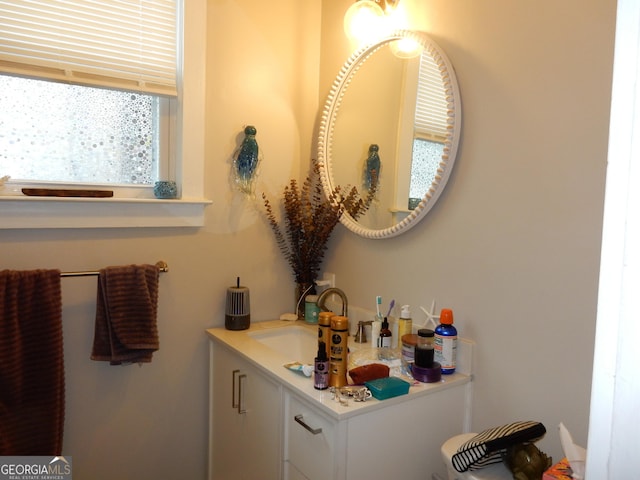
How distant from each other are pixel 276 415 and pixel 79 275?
789 mm

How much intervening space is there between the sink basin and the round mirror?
0.47m

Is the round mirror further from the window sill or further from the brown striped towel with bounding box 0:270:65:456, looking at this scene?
the brown striped towel with bounding box 0:270:65:456

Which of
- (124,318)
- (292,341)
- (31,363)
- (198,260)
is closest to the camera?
(31,363)

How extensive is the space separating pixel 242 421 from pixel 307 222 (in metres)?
0.80

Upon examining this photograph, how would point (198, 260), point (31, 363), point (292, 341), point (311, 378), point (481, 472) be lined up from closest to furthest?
point (481, 472), point (311, 378), point (31, 363), point (198, 260), point (292, 341)

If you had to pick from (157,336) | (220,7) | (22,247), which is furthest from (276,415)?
(220,7)

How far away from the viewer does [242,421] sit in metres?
1.69

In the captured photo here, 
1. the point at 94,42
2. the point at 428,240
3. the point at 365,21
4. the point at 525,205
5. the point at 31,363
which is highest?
the point at 365,21

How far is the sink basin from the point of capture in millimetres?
1932

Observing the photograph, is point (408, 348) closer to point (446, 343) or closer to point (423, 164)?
point (446, 343)

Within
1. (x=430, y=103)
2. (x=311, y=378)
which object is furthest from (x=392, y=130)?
(x=311, y=378)

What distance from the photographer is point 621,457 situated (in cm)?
36

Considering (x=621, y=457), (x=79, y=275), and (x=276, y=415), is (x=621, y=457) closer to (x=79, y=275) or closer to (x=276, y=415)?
(x=276, y=415)

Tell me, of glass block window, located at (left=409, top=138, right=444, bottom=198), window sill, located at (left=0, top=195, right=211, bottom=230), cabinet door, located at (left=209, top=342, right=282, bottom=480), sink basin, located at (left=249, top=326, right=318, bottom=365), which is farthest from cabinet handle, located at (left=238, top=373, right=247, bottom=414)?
glass block window, located at (left=409, top=138, right=444, bottom=198)
